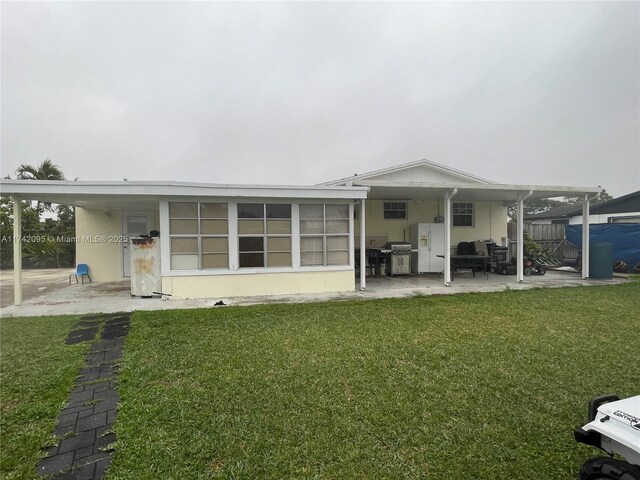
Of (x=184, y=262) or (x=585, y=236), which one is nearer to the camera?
(x=184, y=262)

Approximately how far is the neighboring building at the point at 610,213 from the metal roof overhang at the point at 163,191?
1608 cm

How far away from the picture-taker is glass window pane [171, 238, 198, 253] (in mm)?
7391

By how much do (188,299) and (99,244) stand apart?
17.4 ft

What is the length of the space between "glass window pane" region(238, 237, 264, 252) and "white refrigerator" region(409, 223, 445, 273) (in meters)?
6.05

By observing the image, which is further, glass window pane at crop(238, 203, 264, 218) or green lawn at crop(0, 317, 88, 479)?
glass window pane at crop(238, 203, 264, 218)

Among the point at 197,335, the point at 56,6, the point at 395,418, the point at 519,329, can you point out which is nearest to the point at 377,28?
the point at 56,6

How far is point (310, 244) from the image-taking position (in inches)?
321

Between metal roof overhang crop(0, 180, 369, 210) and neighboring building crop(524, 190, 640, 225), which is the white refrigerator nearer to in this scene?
metal roof overhang crop(0, 180, 369, 210)

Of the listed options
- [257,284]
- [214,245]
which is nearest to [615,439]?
[257,284]

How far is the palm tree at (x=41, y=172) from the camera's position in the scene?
594 inches

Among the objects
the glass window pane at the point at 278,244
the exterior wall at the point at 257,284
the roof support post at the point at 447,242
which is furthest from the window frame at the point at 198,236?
the roof support post at the point at 447,242

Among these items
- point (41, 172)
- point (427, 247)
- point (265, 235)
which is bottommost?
point (427, 247)

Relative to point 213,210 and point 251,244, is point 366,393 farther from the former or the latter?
point 213,210

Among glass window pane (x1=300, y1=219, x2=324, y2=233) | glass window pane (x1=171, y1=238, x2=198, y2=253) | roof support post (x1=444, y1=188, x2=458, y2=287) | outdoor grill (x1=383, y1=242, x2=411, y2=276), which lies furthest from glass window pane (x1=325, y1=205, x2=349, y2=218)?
glass window pane (x1=171, y1=238, x2=198, y2=253)
